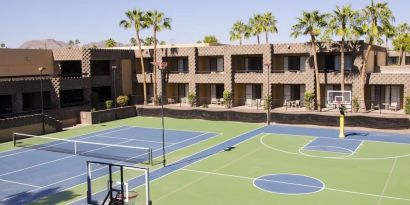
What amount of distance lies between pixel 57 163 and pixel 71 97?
26906 millimetres

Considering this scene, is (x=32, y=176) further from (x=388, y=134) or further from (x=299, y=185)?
(x=388, y=134)

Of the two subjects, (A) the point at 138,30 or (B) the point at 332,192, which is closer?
(B) the point at 332,192

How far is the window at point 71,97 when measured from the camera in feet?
179

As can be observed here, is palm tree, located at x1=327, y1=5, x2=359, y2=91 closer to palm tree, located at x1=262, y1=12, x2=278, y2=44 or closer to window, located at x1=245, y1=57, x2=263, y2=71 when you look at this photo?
window, located at x1=245, y1=57, x2=263, y2=71

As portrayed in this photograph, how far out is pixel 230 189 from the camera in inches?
937

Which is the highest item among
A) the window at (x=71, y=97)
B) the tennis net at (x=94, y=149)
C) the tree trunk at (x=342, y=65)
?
the tree trunk at (x=342, y=65)

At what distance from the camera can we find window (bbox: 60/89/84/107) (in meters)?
54.6

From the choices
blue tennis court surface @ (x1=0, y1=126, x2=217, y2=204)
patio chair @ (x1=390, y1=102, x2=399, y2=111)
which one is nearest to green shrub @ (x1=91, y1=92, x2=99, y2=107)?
blue tennis court surface @ (x1=0, y1=126, x2=217, y2=204)

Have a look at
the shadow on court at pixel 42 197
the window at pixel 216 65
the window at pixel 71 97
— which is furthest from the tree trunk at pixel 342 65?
the shadow on court at pixel 42 197

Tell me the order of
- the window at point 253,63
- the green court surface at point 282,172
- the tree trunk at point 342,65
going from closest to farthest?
1. the green court surface at point 282,172
2. the tree trunk at point 342,65
3. the window at point 253,63

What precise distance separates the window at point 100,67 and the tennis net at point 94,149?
20.3 m

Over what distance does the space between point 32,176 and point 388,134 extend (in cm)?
3081

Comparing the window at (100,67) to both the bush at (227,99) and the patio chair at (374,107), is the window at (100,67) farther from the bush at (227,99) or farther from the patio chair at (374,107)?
the patio chair at (374,107)

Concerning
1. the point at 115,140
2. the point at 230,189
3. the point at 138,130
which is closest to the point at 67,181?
the point at 230,189
